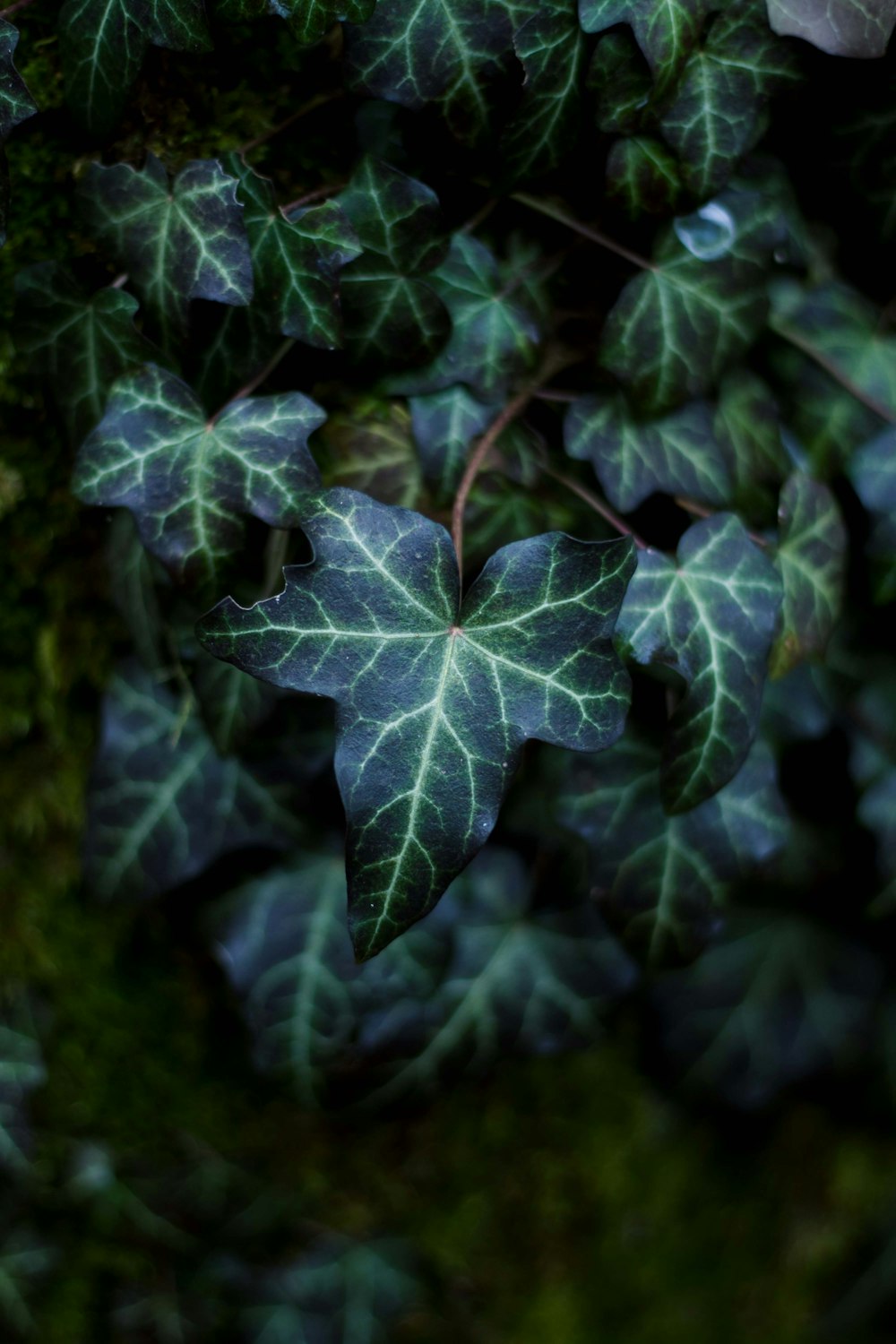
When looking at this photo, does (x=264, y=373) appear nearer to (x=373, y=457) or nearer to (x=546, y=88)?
(x=373, y=457)

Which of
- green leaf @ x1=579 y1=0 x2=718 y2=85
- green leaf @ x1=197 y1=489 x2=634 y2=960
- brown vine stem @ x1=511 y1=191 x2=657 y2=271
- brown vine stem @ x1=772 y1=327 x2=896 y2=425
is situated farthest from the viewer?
brown vine stem @ x1=772 y1=327 x2=896 y2=425

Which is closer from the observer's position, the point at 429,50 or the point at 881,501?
the point at 429,50

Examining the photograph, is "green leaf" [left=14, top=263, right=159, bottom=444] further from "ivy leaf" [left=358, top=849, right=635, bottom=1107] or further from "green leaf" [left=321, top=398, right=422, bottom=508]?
"ivy leaf" [left=358, top=849, right=635, bottom=1107]

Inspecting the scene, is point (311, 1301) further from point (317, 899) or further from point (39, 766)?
point (39, 766)

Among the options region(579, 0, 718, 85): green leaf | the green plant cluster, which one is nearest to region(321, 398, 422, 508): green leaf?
the green plant cluster

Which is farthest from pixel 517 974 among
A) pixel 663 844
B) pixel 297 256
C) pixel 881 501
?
pixel 297 256

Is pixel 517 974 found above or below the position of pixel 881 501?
below
